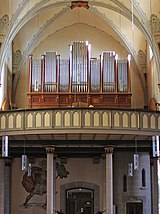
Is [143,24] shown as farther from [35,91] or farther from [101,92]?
[35,91]

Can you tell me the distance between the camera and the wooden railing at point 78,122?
77.7 feet

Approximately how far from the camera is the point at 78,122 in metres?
23.7

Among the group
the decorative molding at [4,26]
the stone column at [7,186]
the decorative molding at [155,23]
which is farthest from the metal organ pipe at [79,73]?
the stone column at [7,186]

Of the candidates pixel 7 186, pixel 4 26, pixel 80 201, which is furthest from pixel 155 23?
pixel 7 186

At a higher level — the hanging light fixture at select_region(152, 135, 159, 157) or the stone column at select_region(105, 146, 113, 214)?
the hanging light fixture at select_region(152, 135, 159, 157)

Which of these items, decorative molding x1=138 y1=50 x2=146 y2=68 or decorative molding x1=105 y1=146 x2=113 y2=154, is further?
decorative molding x1=138 y1=50 x2=146 y2=68

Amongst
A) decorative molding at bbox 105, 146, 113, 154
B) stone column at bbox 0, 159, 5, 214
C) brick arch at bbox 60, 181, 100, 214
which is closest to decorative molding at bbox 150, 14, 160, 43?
decorative molding at bbox 105, 146, 113, 154

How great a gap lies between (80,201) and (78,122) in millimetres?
8275

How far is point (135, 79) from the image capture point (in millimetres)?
32344

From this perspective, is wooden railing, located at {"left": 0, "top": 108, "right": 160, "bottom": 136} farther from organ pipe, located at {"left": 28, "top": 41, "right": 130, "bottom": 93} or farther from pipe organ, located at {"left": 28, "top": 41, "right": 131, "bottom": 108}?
organ pipe, located at {"left": 28, "top": 41, "right": 130, "bottom": 93}

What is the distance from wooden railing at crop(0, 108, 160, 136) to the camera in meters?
23.7

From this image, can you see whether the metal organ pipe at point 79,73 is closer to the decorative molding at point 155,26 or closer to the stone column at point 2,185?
the decorative molding at point 155,26

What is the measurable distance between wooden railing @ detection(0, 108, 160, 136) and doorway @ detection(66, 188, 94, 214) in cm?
760

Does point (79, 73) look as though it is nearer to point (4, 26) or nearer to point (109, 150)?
point (4, 26)
